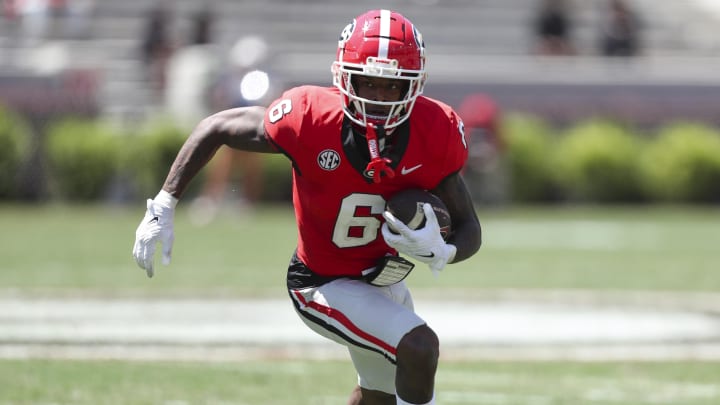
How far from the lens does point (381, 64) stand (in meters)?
4.49

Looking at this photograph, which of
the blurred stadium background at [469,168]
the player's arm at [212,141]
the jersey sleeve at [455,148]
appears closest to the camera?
the jersey sleeve at [455,148]

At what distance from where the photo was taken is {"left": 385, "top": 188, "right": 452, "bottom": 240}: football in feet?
14.4

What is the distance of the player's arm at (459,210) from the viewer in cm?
461

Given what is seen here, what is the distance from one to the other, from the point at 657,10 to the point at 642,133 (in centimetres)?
701

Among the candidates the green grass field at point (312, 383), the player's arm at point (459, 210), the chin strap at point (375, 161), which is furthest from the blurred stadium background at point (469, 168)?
the player's arm at point (459, 210)

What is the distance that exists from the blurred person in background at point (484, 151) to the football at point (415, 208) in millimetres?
13050

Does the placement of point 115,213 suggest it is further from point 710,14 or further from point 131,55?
point 710,14

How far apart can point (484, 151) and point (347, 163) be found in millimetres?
13590

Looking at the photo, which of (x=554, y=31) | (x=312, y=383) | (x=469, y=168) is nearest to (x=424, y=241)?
(x=312, y=383)

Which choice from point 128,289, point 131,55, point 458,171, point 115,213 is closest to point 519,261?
point 128,289

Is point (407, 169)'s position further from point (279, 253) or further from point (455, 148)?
point (279, 253)

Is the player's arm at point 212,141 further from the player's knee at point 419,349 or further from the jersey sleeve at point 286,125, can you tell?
the player's knee at point 419,349

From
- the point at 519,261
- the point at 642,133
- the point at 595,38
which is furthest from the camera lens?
the point at 595,38

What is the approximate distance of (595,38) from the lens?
2397 centimetres
